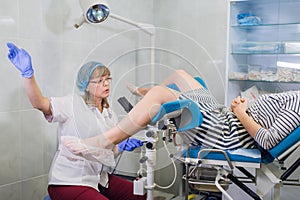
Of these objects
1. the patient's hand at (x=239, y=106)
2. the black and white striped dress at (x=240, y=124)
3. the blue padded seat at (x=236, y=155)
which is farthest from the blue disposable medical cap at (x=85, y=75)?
the patient's hand at (x=239, y=106)

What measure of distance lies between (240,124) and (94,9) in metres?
0.97

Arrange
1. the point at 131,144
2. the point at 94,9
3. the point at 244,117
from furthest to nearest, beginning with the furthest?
the point at 94,9, the point at 244,117, the point at 131,144

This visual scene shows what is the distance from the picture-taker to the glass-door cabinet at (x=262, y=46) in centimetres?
→ 232

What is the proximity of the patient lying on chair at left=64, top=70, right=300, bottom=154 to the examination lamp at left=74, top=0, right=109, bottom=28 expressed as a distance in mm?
656

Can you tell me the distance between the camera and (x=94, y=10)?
1897 millimetres

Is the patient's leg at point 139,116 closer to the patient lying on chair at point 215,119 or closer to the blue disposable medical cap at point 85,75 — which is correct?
the patient lying on chair at point 215,119

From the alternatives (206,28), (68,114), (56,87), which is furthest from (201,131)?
(206,28)

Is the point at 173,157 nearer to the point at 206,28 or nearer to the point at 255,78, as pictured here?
the point at 255,78

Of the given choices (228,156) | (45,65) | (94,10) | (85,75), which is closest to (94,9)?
(94,10)

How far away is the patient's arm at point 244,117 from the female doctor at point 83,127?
496 mm

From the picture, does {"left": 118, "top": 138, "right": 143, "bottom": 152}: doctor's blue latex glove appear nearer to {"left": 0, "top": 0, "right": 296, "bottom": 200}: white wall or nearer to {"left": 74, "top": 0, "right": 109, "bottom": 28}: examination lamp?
{"left": 0, "top": 0, "right": 296, "bottom": 200}: white wall

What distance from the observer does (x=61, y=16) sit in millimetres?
2113

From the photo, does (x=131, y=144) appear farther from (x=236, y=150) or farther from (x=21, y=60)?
(x=21, y=60)

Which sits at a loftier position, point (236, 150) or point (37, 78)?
point (37, 78)
